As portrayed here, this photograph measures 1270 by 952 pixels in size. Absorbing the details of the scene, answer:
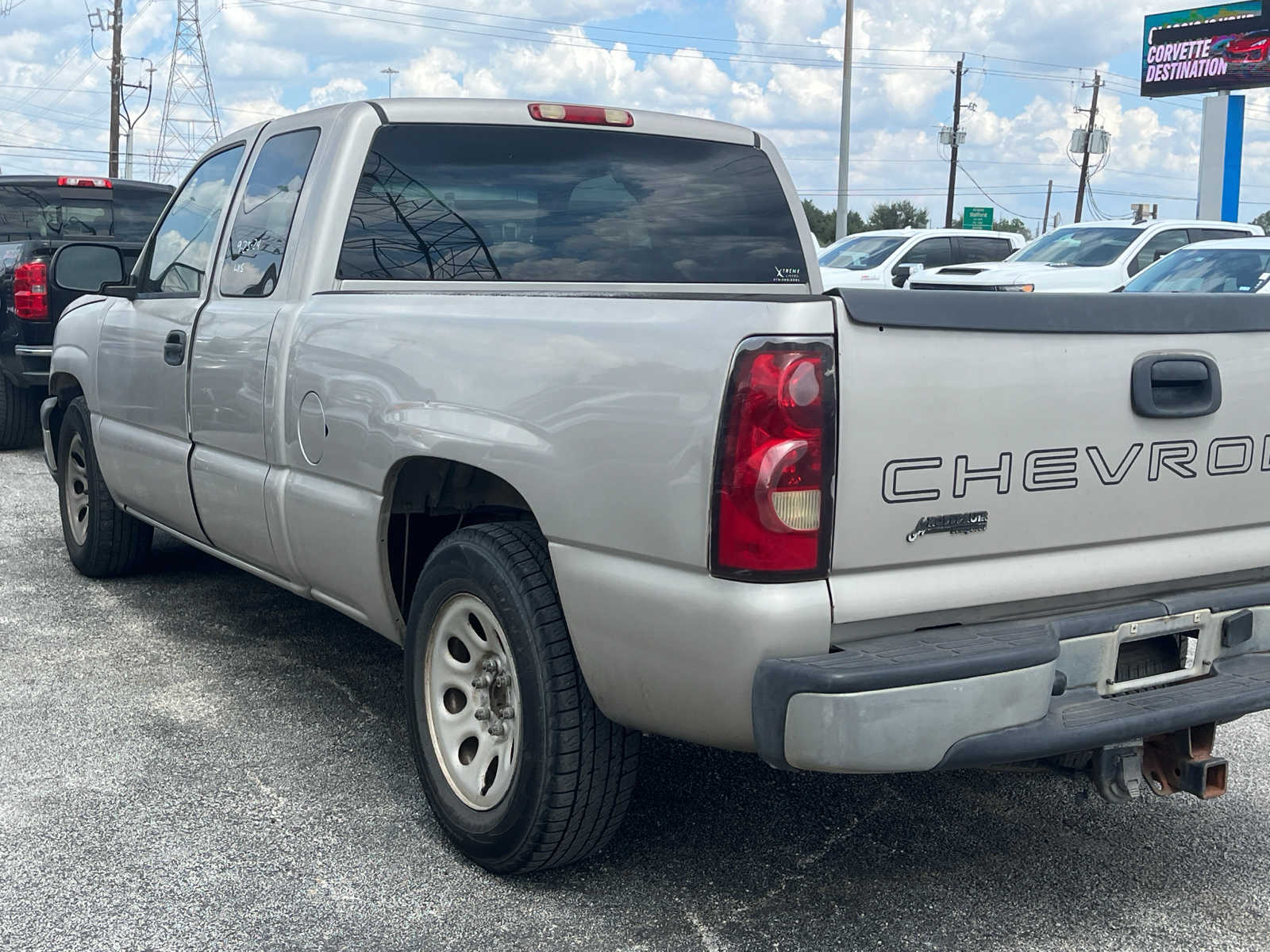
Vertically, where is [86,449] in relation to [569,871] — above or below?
above

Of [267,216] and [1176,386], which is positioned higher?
[267,216]

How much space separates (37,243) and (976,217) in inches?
1541

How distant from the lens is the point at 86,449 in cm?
593

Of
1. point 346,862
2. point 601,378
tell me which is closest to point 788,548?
point 601,378

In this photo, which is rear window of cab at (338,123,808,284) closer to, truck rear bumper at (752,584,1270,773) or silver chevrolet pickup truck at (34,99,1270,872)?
silver chevrolet pickup truck at (34,99,1270,872)

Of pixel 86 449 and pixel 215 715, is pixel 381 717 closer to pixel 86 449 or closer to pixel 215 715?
pixel 215 715

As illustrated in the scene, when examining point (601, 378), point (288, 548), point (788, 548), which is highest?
point (601, 378)

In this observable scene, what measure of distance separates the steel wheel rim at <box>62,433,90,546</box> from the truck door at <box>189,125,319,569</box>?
5.98ft

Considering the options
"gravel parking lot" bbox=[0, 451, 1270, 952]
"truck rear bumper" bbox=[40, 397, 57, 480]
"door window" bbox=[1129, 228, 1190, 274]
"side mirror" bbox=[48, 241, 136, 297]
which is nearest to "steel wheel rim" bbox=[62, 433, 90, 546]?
"truck rear bumper" bbox=[40, 397, 57, 480]

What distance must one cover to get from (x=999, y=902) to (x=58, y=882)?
227 cm

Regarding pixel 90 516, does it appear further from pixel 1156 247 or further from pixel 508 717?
pixel 1156 247

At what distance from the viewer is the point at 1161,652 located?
9.77 feet

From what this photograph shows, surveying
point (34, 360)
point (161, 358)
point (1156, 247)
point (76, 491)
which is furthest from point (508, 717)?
point (1156, 247)

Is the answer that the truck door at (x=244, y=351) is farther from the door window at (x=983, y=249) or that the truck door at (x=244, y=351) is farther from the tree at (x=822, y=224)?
the tree at (x=822, y=224)
